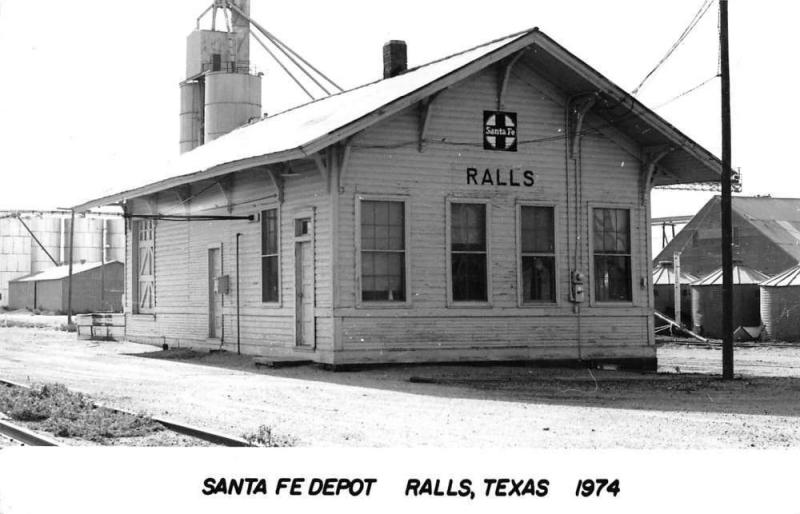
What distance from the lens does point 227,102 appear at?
42688mm

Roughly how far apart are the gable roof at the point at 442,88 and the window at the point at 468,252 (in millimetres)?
2324

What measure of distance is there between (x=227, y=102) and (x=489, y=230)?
2698 centimetres

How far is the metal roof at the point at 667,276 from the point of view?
40531mm

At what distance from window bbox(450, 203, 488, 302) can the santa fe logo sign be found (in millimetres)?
1118

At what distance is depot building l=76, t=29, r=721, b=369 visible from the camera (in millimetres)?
16891

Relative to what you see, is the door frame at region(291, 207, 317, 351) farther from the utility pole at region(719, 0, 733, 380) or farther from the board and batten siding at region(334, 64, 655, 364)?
the utility pole at region(719, 0, 733, 380)

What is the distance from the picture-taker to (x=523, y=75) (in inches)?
723

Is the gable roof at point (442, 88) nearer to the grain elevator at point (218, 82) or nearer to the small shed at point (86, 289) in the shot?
the grain elevator at point (218, 82)

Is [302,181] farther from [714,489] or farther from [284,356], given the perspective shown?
[714,489]

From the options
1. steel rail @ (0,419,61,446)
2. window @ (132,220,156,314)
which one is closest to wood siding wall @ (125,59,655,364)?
window @ (132,220,156,314)

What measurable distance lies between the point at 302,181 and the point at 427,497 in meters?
12.5

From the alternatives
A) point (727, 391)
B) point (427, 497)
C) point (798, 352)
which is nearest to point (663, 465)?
point (427, 497)

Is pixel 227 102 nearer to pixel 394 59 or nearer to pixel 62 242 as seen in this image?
pixel 394 59

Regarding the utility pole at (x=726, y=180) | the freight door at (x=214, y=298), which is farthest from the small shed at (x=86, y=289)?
the utility pole at (x=726, y=180)
